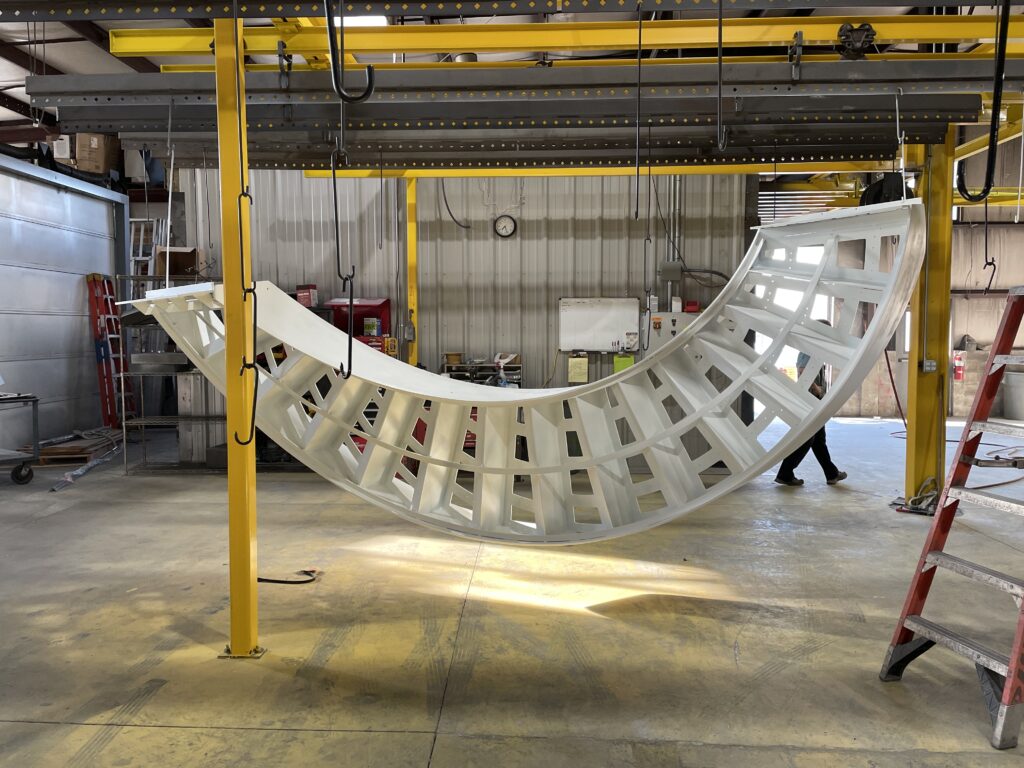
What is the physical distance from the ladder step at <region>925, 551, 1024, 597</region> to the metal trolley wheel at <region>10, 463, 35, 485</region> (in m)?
8.17

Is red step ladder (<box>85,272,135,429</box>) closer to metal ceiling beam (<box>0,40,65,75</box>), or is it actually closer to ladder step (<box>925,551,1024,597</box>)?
metal ceiling beam (<box>0,40,65,75</box>)

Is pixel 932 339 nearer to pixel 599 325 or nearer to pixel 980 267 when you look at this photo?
pixel 599 325

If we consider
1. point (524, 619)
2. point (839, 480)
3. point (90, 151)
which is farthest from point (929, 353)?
point (90, 151)

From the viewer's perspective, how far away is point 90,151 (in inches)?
417

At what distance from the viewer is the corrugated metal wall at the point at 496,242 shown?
8531 millimetres

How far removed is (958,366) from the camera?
496 inches

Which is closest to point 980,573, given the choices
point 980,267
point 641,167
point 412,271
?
point 641,167

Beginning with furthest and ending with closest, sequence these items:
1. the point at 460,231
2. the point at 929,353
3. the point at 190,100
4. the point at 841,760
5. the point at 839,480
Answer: the point at 460,231 < the point at 839,480 < the point at 929,353 < the point at 190,100 < the point at 841,760

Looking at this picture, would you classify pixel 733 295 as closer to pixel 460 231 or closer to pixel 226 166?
pixel 226 166

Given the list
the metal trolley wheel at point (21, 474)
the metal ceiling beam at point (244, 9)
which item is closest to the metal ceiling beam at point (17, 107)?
the metal trolley wheel at point (21, 474)

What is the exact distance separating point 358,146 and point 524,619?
3.66 metres

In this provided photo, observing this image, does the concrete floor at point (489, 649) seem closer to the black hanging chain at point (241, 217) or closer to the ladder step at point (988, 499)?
the ladder step at point (988, 499)

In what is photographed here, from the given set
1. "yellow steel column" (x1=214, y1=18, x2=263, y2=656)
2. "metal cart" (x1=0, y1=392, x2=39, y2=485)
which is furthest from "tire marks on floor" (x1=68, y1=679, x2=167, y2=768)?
"metal cart" (x1=0, y1=392, x2=39, y2=485)

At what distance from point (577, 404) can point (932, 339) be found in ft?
13.3
